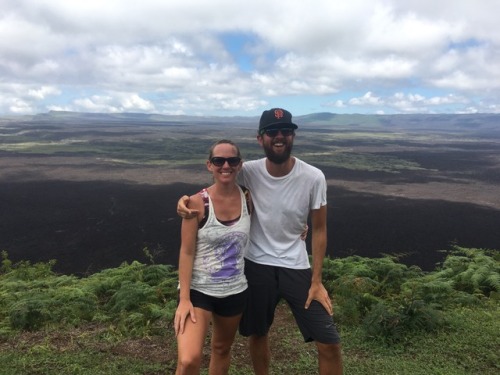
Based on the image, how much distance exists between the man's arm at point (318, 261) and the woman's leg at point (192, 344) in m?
0.90

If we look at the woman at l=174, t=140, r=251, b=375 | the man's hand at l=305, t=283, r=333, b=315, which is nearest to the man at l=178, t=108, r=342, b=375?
the man's hand at l=305, t=283, r=333, b=315

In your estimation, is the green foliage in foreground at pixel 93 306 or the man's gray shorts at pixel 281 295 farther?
the green foliage in foreground at pixel 93 306

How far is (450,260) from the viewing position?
10.5 m

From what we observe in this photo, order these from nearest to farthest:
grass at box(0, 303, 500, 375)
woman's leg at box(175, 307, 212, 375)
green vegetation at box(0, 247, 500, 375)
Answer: woman's leg at box(175, 307, 212, 375) < grass at box(0, 303, 500, 375) < green vegetation at box(0, 247, 500, 375)

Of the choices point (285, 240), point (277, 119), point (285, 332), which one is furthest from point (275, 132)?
point (285, 332)

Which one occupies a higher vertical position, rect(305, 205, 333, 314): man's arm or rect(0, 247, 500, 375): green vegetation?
rect(305, 205, 333, 314): man's arm

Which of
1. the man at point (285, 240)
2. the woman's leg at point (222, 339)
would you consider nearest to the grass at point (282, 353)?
the woman's leg at point (222, 339)

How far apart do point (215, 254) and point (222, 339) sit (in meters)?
0.81

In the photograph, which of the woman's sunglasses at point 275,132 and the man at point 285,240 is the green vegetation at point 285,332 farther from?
the woman's sunglasses at point 275,132

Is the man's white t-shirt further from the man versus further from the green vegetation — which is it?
the green vegetation

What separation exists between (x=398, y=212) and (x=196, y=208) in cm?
2685

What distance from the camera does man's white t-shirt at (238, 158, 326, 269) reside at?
3518mm

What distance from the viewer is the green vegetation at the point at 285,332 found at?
5164mm

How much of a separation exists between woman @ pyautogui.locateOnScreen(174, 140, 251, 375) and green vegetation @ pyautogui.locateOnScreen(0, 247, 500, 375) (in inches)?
83.8
